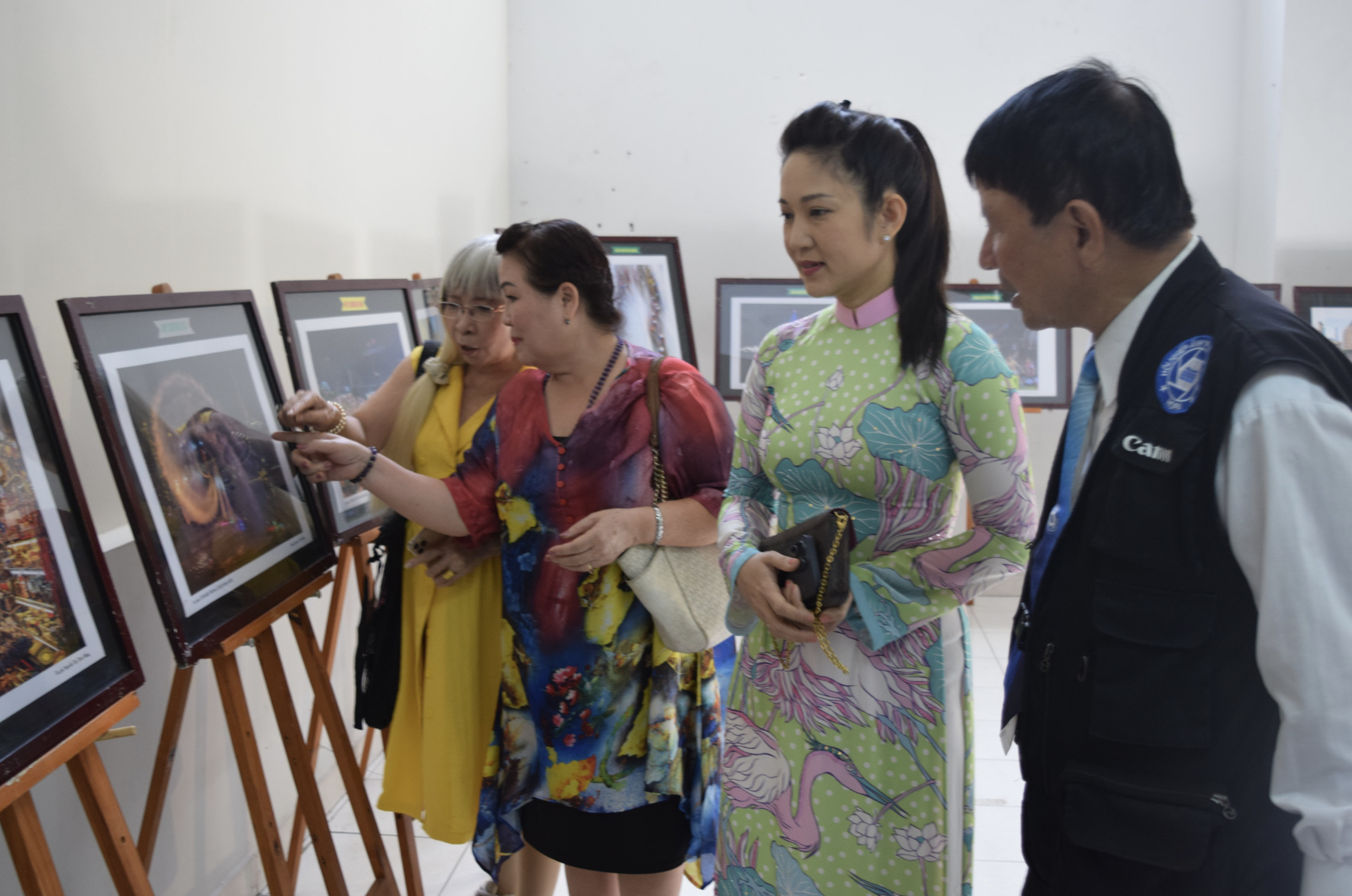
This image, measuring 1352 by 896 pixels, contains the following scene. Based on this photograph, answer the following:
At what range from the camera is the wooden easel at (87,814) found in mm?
1063

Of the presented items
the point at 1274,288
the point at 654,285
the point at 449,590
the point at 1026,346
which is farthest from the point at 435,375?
the point at 1274,288

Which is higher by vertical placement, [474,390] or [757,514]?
[474,390]

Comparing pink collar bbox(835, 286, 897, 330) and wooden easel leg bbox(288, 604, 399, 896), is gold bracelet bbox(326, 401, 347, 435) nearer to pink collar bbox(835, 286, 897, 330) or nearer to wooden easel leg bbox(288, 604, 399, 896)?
wooden easel leg bbox(288, 604, 399, 896)

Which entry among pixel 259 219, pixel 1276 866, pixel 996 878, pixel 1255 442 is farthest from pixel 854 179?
pixel 996 878

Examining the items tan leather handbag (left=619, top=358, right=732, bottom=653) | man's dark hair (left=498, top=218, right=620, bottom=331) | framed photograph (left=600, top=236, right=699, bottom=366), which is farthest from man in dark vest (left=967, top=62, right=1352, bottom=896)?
framed photograph (left=600, top=236, right=699, bottom=366)

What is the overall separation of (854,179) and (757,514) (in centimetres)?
55

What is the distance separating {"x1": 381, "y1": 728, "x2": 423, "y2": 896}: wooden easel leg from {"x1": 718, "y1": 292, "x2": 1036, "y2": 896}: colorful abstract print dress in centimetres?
104

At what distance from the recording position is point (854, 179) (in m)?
1.33

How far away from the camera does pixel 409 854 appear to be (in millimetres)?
2146

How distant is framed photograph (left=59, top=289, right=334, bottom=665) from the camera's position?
1349mm

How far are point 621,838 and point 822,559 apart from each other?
2.71 feet

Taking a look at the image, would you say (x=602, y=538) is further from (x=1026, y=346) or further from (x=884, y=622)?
(x=1026, y=346)

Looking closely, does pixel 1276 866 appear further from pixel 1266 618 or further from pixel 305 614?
pixel 305 614

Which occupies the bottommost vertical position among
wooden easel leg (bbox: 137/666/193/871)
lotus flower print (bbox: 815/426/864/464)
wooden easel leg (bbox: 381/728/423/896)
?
wooden easel leg (bbox: 381/728/423/896)
